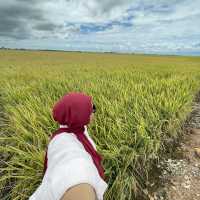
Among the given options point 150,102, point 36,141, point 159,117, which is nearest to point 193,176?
point 159,117

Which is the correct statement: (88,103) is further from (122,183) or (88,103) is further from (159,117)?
(159,117)

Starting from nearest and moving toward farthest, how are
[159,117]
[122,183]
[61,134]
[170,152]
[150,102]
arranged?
1. [61,134]
2. [122,183]
3. [170,152]
4. [159,117]
5. [150,102]

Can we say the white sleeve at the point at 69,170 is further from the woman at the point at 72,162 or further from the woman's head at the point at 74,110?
the woman's head at the point at 74,110

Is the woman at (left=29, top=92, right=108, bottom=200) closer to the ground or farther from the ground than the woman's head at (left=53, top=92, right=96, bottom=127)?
closer to the ground

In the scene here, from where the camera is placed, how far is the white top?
958 millimetres

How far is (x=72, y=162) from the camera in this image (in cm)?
100

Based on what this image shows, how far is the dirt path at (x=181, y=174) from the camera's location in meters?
2.71

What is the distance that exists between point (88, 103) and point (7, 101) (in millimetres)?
4346

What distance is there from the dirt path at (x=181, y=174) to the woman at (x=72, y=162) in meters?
1.79

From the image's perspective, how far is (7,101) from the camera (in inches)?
203

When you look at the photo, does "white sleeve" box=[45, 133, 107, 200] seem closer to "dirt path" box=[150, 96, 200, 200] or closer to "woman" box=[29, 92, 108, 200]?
"woman" box=[29, 92, 108, 200]

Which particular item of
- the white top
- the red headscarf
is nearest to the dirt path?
the red headscarf

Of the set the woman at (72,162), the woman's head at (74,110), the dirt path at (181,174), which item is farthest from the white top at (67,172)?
the dirt path at (181,174)

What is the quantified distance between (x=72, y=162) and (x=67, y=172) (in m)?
0.05
